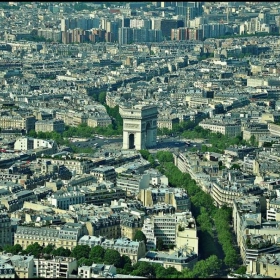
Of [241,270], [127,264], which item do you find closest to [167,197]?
[127,264]

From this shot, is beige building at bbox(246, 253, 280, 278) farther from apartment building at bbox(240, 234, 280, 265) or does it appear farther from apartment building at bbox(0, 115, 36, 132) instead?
apartment building at bbox(0, 115, 36, 132)

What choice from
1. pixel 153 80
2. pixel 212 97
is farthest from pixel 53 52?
pixel 212 97

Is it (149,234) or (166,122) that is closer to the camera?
(149,234)

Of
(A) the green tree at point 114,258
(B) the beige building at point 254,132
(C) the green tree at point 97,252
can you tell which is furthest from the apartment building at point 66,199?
(B) the beige building at point 254,132

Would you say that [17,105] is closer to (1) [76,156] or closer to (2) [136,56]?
(1) [76,156]

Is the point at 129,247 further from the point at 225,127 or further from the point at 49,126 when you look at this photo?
the point at 225,127

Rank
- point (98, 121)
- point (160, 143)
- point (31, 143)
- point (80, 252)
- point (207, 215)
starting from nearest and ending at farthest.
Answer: point (80, 252), point (207, 215), point (31, 143), point (160, 143), point (98, 121)

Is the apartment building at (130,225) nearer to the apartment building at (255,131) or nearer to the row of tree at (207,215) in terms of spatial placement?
the row of tree at (207,215)

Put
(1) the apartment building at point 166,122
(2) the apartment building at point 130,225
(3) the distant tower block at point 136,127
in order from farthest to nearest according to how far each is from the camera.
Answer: (1) the apartment building at point 166,122
(3) the distant tower block at point 136,127
(2) the apartment building at point 130,225
